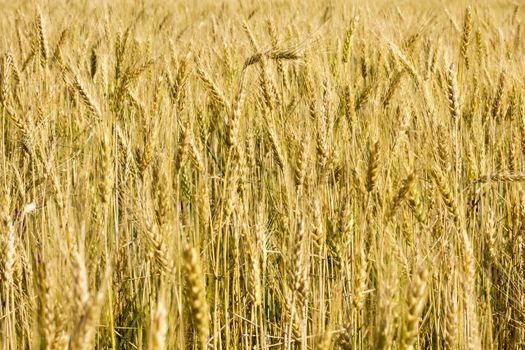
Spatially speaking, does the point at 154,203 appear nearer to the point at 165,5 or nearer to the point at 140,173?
the point at 140,173

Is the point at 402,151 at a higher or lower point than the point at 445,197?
higher

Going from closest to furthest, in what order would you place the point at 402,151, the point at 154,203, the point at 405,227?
the point at 154,203 → the point at 405,227 → the point at 402,151

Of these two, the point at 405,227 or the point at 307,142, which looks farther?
the point at 405,227

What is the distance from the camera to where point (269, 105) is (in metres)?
1.74

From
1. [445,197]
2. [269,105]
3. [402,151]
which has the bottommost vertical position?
[445,197]

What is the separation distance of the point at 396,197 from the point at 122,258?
31.0 inches

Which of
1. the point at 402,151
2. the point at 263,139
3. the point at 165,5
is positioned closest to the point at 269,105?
the point at 402,151

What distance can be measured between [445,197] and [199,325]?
759 mm

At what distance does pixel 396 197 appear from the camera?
1.44 m

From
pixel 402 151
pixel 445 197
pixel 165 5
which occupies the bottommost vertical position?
pixel 445 197

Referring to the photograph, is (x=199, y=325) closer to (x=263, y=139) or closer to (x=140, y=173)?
(x=140, y=173)

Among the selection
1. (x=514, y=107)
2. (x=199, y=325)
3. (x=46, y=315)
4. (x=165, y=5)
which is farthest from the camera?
(x=165, y=5)

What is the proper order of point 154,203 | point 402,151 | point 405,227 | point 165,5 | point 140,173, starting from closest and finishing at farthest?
point 154,203
point 140,173
point 405,227
point 402,151
point 165,5

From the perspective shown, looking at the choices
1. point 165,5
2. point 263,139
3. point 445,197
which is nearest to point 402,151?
point 445,197
